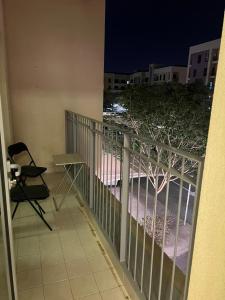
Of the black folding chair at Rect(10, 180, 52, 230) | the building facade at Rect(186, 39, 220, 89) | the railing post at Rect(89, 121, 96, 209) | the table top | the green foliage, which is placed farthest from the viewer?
the building facade at Rect(186, 39, 220, 89)

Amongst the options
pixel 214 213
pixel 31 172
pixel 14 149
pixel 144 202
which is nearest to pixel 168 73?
pixel 14 149

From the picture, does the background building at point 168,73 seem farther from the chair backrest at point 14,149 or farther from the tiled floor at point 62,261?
the tiled floor at point 62,261

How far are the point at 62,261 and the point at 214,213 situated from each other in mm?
1737

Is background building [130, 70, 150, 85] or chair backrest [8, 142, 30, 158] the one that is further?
background building [130, 70, 150, 85]

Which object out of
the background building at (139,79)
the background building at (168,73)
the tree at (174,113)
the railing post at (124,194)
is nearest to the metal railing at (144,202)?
the railing post at (124,194)

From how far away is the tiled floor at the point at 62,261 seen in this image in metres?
1.76

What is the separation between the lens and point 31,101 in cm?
394

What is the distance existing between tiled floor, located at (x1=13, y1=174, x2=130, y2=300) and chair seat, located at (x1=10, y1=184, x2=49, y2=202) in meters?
0.41

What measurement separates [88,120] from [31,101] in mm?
1746

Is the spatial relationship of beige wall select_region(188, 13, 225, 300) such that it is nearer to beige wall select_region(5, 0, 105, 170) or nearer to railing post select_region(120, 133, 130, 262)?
railing post select_region(120, 133, 130, 262)

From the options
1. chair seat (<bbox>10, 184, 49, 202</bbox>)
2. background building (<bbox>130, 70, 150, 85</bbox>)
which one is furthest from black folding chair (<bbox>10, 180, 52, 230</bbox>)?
background building (<bbox>130, 70, 150, 85</bbox>)

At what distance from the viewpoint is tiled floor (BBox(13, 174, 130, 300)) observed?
5.76 ft

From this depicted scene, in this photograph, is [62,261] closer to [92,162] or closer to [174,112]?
[92,162]

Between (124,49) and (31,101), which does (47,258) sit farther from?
(124,49)
